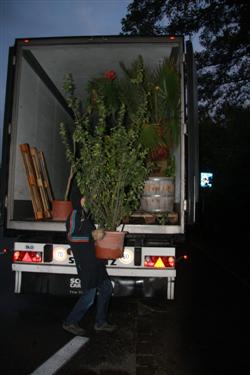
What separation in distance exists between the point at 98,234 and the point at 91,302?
0.80m

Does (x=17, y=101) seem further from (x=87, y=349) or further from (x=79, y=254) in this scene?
(x=87, y=349)

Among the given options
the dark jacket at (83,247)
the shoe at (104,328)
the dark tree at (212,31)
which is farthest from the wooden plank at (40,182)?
the dark tree at (212,31)

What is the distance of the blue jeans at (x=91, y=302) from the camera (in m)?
4.80

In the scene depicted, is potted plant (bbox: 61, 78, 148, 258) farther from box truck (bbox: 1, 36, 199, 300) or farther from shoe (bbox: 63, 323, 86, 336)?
shoe (bbox: 63, 323, 86, 336)

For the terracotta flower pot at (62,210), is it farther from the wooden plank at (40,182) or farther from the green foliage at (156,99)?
the green foliage at (156,99)

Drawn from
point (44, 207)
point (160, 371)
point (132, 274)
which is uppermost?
point (44, 207)

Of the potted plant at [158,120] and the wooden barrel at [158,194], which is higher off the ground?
the potted plant at [158,120]

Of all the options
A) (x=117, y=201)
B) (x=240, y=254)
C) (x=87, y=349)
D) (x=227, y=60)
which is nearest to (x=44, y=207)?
(x=117, y=201)

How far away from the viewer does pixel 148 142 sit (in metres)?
5.86

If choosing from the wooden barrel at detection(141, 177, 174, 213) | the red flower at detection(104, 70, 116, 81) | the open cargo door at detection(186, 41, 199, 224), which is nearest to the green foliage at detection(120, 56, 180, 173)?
the red flower at detection(104, 70, 116, 81)

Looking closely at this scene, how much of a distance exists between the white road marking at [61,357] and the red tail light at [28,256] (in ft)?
3.17

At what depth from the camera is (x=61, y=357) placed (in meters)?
4.32

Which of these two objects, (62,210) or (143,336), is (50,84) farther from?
(143,336)

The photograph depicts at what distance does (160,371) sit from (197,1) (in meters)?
13.9
